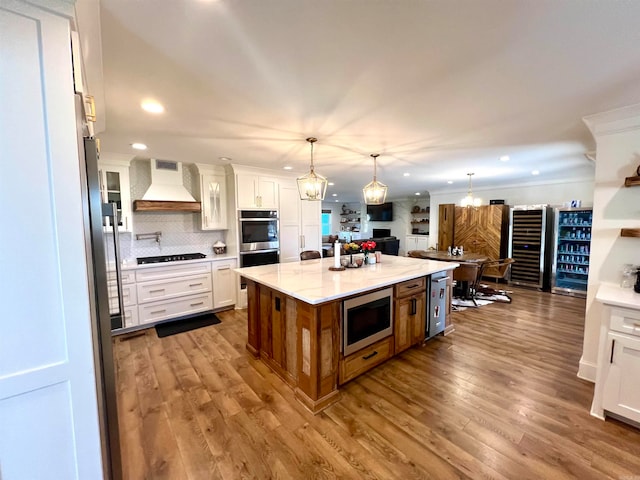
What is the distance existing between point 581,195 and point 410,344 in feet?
18.3

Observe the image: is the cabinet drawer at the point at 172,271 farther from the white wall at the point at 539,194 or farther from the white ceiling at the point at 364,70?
the white wall at the point at 539,194

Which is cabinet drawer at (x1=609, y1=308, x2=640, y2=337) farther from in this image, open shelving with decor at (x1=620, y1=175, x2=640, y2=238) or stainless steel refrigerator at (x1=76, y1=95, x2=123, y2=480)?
stainless steel refrigerator at (x1=76, y1=95, x2=123, y2=480)

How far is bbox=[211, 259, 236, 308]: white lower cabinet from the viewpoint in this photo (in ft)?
14.1

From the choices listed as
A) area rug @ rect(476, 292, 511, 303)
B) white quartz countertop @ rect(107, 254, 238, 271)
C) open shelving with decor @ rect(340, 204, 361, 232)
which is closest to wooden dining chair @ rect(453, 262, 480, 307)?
area rug @ rect(476, 292, 511, 303)

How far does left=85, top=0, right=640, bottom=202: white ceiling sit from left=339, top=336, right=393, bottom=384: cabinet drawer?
2196 millimetres

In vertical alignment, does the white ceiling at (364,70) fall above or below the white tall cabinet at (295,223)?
above

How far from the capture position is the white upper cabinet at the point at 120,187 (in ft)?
11.9

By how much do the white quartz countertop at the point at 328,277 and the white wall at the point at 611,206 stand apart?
52.2 inches

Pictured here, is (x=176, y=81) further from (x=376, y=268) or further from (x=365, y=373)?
(x=365, y=373)

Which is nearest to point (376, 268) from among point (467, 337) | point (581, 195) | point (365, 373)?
point (365, 373)

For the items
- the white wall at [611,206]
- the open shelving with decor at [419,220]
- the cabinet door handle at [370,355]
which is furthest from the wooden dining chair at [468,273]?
the open shelving with decor at [419,220]

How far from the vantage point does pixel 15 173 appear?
0.89 meters

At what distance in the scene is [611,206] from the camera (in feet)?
7.64

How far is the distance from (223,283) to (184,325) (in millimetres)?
844
